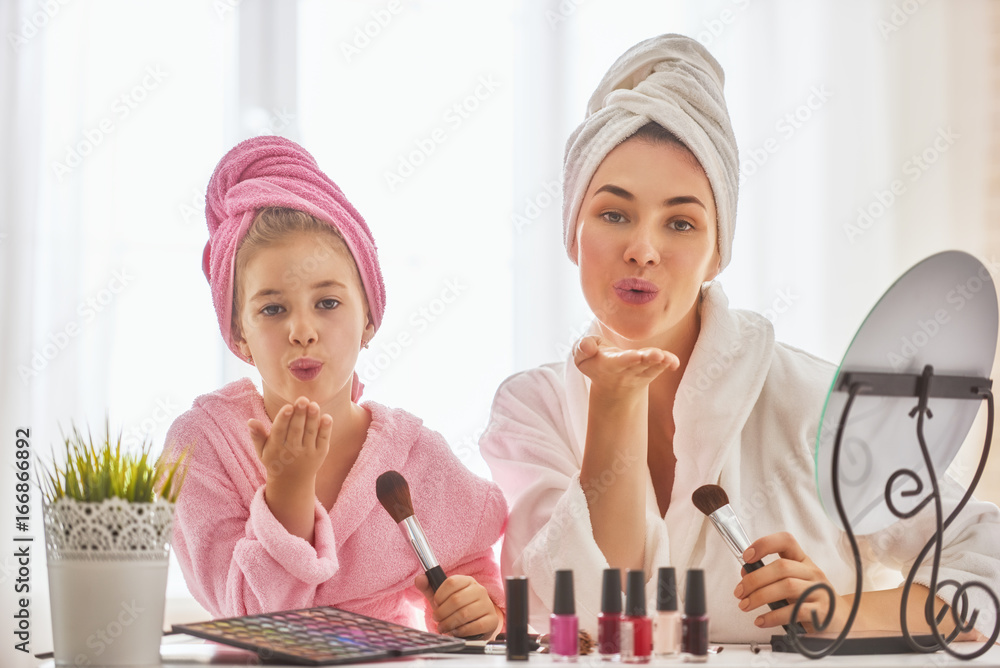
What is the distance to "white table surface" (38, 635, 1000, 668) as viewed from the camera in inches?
28.0

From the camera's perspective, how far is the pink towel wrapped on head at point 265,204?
1.06m

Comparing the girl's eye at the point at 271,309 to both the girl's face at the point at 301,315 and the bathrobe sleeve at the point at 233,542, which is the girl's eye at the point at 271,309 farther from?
the bathrobe sleeve at the point at 233,542

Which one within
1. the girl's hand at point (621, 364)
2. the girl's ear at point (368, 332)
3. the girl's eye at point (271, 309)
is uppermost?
the girl's eye at point (271, 309)

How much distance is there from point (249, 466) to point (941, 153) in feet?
4.46

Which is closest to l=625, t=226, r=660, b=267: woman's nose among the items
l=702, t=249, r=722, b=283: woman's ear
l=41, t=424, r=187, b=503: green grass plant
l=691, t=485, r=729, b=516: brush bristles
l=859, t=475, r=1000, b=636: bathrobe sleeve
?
l=702, t=249, r=722, b=283: woman's ear

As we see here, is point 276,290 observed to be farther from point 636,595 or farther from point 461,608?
point 636,595

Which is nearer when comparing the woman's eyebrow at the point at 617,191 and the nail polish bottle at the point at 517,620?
the nail polish bottle at the point at 517,620

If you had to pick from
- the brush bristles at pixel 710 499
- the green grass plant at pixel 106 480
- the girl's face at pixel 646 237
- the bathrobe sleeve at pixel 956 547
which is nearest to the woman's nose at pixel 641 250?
the girl's face at pixel 646 237

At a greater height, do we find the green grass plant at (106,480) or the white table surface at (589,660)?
the green grass plant at (106,480)

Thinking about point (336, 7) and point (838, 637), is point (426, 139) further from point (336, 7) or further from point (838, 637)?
point (838, 637)

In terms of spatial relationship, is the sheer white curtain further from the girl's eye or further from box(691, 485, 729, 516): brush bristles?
box(691, 485, 729, 516): brush bristles

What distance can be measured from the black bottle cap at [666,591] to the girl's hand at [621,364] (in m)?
0.18

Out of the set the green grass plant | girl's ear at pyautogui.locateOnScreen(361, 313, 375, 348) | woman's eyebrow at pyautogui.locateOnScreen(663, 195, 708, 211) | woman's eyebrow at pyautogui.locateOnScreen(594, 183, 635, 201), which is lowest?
the green grass plant

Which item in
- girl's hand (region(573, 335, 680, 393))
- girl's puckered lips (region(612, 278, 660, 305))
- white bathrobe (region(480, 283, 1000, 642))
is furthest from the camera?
girl's puckered lips (region(612, 278, 660, 305))
